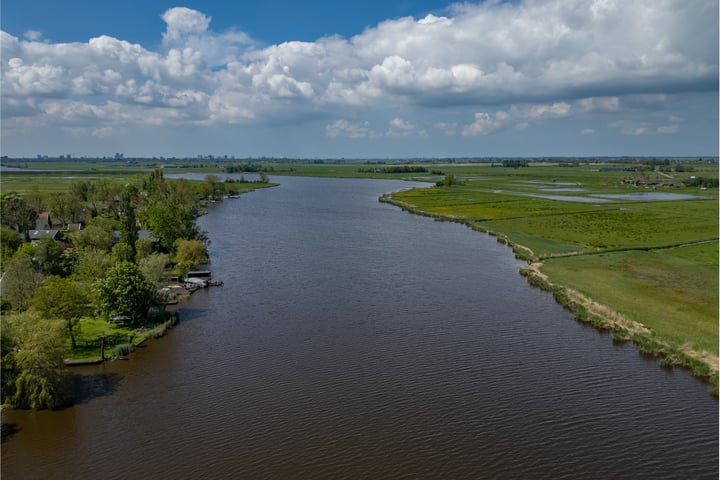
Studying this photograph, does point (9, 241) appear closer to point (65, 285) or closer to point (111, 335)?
point (65, 285)

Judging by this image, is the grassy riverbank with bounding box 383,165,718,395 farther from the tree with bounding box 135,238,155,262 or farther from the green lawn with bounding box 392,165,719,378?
the tree with bounding box 135,238,155,262

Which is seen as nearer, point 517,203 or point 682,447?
point 682,447

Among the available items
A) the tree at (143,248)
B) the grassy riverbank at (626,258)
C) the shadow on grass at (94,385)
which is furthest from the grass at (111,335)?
the grassy riverbank at (626,258)

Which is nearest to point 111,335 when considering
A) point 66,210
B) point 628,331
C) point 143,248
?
point 143,248

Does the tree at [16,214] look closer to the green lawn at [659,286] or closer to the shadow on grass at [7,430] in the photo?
the shadow on grass at [7,430]

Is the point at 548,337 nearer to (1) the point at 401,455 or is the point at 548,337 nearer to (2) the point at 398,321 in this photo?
(2) the point at 398,321

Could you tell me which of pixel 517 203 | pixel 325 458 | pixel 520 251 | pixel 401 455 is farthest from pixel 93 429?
pixel 517 203

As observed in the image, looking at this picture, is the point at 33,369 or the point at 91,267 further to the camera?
the point at 91,267
